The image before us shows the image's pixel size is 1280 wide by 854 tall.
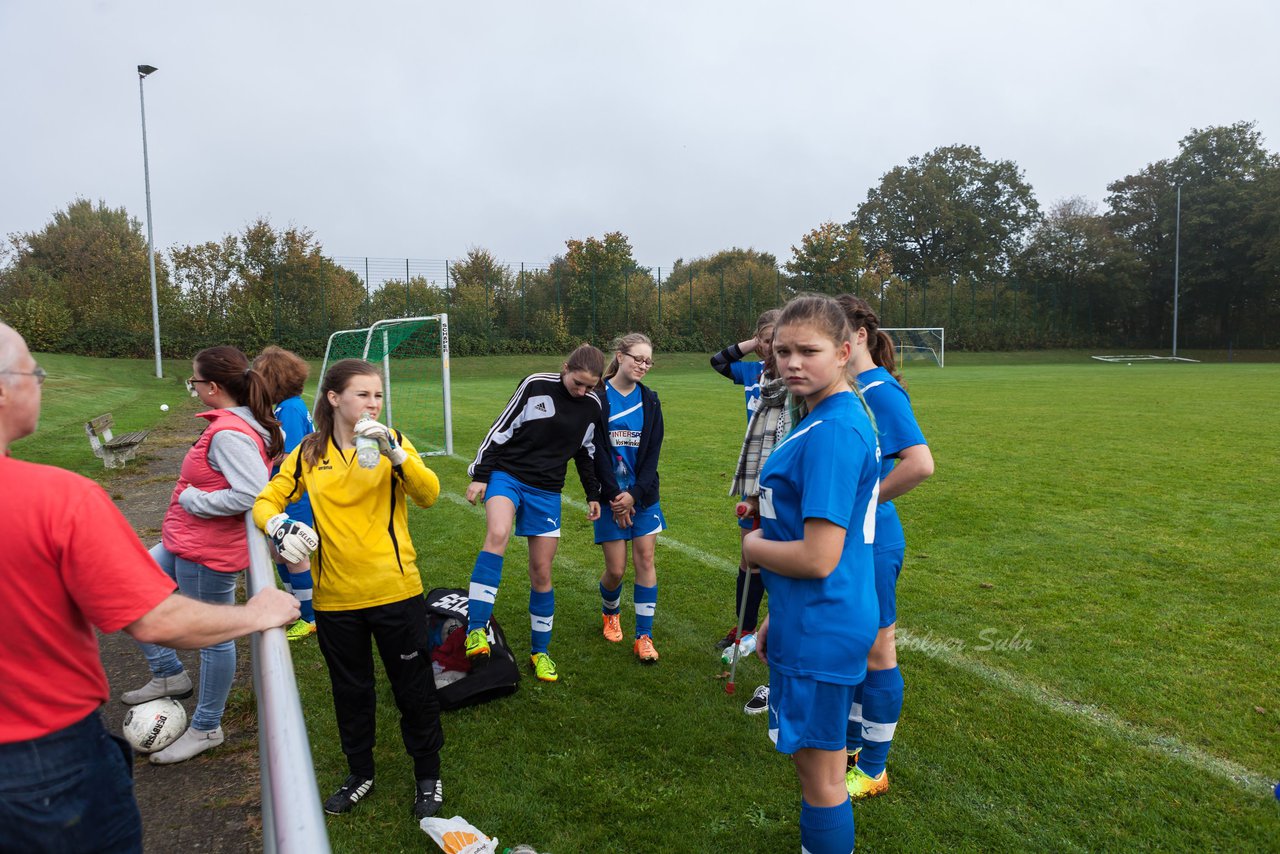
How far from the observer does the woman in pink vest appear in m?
3.39

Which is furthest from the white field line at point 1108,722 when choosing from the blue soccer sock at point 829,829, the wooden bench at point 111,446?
the wooden bench at point 111,446

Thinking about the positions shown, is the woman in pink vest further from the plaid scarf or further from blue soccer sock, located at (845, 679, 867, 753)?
blue soccer sock, located at (845, 679, 867, 753)

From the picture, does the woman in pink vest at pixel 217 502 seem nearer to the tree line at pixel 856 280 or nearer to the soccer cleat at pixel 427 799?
the soccer cleat at pixel 427 799

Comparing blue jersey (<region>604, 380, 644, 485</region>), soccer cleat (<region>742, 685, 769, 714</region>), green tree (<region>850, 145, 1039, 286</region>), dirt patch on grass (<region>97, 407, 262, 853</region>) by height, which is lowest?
dirt patch on grass (<region>97, 407, 262, 853</region>)

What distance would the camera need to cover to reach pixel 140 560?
1.58m

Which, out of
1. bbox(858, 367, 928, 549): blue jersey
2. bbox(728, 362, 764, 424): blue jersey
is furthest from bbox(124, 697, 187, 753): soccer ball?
bbox(728, 362, 764, 424): blue jersey

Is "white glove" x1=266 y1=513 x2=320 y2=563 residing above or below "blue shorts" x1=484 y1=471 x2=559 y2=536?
above

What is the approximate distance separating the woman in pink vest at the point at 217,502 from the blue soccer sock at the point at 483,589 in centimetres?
116

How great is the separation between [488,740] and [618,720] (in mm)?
654

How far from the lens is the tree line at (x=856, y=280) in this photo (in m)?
33.1

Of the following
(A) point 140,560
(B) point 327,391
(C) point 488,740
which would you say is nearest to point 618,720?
(C) point 488,740

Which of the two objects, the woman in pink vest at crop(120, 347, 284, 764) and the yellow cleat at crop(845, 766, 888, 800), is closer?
the yellow cleat at crop(845, 766, 888, 800)

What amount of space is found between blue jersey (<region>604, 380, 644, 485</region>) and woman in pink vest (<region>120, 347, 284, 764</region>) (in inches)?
76.2

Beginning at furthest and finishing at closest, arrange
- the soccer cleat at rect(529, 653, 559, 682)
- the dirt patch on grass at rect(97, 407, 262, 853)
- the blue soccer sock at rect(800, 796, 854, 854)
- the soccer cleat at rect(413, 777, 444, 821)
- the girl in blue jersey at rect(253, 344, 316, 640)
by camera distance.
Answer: the girl in blue jersey at rect(253, 344, 316, 640)
the soccer cleat at rect(529, 653, 559, 682)
the soccer cleat at rect(413, 777, 444, 821)
the dirt patch on grass at rect(97, 407, 262, 853)
the blue soccer sock at rect(800, 796, 854, 854)
